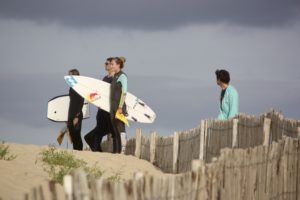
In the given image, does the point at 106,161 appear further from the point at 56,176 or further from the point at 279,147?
the point at 279,147

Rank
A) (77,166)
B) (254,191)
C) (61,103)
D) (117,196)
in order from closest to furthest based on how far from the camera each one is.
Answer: (117,196) → (254,191) → (77,166) → (61,103)

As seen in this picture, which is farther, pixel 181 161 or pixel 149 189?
pixel 181 161

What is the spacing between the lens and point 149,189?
26.6 ft

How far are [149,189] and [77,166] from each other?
24.2 feet

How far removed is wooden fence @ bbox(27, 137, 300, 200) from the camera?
25.1 ft

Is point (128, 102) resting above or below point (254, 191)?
above

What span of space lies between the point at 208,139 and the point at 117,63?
2.31m

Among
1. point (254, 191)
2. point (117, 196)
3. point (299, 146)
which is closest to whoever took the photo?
point (117, 196)

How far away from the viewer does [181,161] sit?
17.8 metres

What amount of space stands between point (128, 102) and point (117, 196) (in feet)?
38.5

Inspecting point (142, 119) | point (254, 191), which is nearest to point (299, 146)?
point (254, 191)

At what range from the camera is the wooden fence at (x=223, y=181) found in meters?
7.65

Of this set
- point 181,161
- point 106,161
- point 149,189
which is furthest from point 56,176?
point 149,189

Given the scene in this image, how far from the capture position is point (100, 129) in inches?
727
